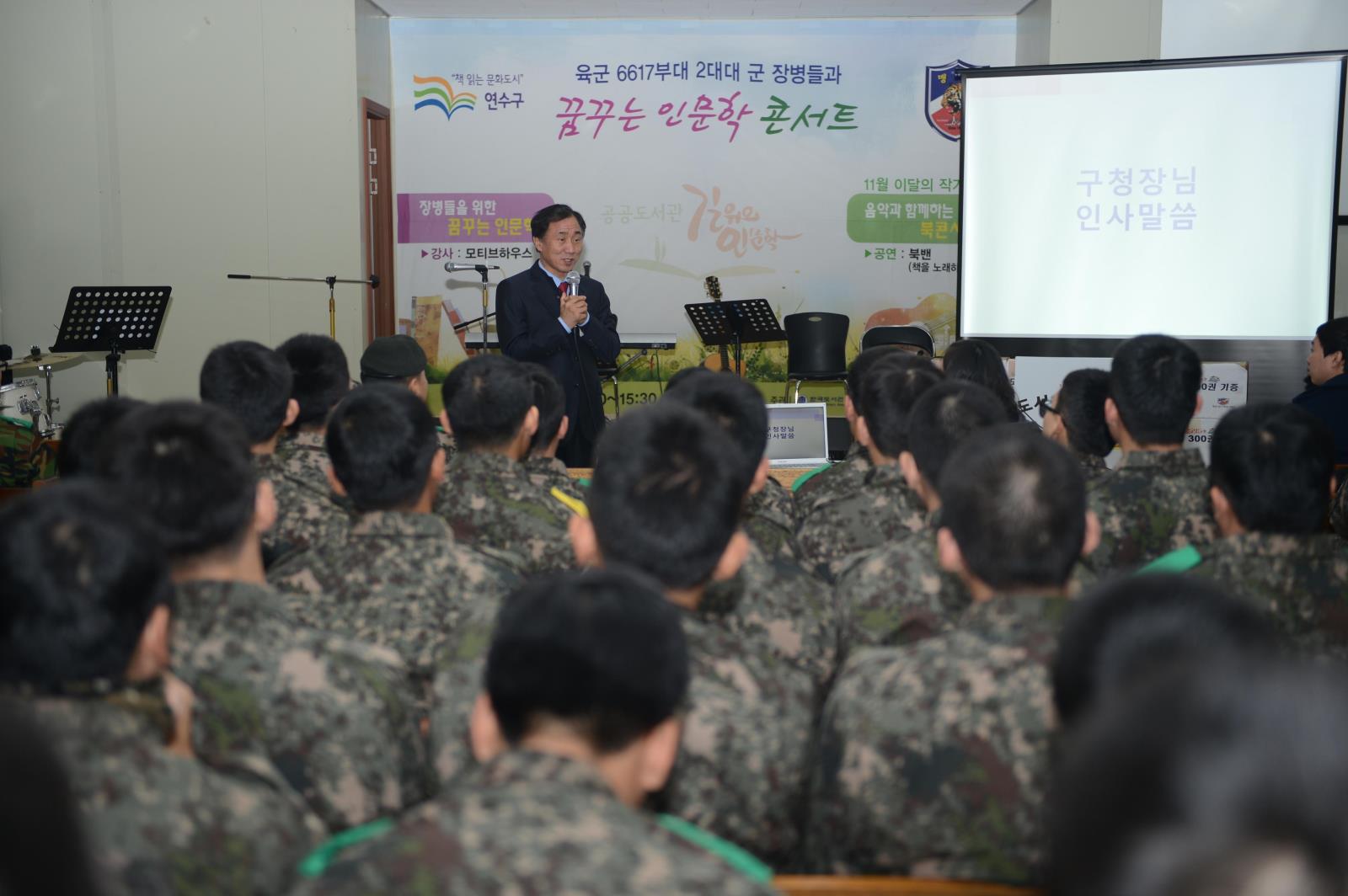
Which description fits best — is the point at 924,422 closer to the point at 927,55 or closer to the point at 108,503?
the point at 108,503

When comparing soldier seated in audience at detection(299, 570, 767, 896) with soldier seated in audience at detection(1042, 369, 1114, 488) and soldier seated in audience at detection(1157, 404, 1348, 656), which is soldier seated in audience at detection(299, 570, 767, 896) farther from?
soldier seated in audience at detection(1042, 369, 1114, 488)

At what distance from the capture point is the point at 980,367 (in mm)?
3689

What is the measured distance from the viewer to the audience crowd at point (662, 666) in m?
0.60

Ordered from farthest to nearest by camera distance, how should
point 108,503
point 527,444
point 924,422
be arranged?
point 527,444
point 924,422
point 108,503

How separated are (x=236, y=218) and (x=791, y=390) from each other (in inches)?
138

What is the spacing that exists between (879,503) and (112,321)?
4082 millimetres

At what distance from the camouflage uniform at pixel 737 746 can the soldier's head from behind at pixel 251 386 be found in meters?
1.64

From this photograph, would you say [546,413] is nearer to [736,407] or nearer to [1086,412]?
[736,407]

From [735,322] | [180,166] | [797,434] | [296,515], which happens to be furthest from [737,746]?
[180,166]

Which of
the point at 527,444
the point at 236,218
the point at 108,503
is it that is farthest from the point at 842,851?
the point at 236,218

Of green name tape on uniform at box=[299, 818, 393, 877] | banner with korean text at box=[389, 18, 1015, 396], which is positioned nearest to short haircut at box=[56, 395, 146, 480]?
green name tape on uniform at box=[299, 818, 393, 877]

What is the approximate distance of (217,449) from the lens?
1.64 metres

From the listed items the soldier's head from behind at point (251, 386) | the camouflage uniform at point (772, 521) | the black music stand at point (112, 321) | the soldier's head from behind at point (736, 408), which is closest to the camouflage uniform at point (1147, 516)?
the camouflage uniform at point (772, 521)

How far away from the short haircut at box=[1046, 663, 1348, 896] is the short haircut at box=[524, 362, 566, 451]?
8.47 feet
